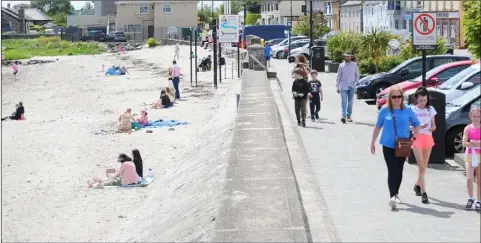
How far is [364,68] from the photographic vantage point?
100 feet

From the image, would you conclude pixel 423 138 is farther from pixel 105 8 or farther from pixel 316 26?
pixel 105 8

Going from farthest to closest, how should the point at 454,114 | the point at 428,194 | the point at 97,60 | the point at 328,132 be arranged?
the point at 97,60, the point at 328,132, the point at 454,114, the point at 428,194

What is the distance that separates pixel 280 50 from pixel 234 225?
144 ft

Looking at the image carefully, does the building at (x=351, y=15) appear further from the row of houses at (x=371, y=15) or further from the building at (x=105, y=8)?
the building at (x=105, y=8)

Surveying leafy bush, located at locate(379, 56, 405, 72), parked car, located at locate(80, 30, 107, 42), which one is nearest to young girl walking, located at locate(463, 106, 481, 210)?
leafy bush, located at locate(379, 56, 405, 72)

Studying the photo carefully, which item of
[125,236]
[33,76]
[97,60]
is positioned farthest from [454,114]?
[97,60]

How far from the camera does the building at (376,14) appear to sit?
2090 inches

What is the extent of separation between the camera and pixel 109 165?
2130 cm

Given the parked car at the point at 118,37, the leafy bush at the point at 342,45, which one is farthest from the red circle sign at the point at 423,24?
the parked car at the point at 118,37

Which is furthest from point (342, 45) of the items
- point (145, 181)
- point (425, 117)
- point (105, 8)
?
point (105, 8)

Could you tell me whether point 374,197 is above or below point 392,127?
below

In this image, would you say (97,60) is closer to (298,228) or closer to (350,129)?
(350,129)

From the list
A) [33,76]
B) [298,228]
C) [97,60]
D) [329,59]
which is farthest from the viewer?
[97,60]

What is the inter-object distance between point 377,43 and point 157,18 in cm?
7162
